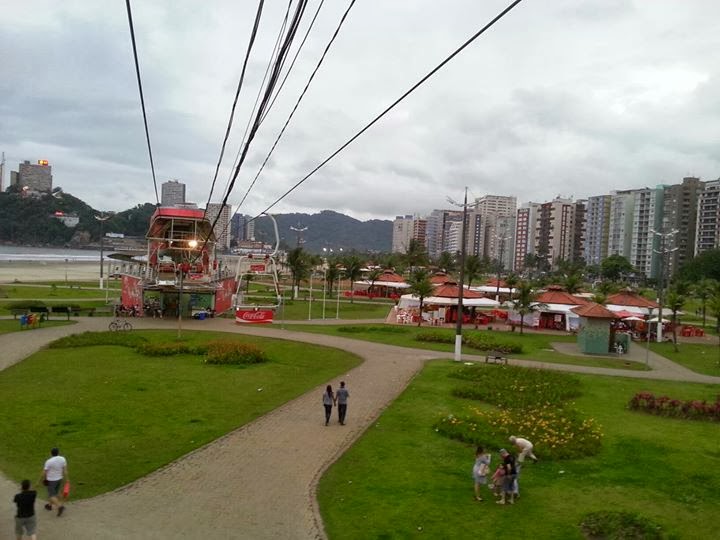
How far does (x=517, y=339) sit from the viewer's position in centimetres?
3838

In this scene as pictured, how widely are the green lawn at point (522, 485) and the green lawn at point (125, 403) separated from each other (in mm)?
4024

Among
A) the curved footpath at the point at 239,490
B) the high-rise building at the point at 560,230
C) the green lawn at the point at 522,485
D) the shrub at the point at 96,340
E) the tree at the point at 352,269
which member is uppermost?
the high-rise building at the point at 560,230

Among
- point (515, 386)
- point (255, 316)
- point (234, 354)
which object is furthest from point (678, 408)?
point (255, 316)

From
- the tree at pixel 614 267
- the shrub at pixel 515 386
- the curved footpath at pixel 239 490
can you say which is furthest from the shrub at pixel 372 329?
the tree at pixel 614 267

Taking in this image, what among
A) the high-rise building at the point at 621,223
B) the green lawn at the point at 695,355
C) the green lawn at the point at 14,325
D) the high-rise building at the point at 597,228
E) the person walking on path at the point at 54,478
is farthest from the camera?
the high-rise building at the point at 597,228

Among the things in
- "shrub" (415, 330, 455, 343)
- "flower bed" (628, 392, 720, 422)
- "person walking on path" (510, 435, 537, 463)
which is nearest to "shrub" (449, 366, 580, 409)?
"flower bed" (628, 392, 720, 422)

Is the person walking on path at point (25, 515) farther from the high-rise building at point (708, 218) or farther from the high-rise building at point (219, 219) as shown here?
the high-rise building at point (708, 218)

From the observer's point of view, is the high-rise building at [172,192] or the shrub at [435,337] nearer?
the shrub at [435,337]

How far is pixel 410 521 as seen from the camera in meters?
10.0

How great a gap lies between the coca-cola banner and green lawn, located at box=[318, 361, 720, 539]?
64.7 ft

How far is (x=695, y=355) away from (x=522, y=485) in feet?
91.2

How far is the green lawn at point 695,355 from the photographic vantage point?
29.6m

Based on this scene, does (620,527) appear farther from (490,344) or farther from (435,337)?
(435,337)

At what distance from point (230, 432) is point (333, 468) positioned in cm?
355
